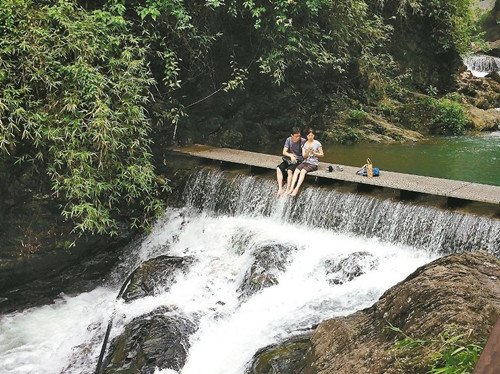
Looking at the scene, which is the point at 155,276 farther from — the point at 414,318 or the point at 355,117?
the point at 355,117

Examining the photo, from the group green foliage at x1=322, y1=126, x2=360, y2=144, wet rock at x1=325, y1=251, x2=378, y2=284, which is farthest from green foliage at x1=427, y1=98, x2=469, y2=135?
A: wet rock at x1=325, y1=251, x2=378, y2=284

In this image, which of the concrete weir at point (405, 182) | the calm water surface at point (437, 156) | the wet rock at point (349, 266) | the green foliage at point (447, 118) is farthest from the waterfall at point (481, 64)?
the wet rock at point (349, 266)

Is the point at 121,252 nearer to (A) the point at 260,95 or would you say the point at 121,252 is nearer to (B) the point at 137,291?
(B) the point at 137,291

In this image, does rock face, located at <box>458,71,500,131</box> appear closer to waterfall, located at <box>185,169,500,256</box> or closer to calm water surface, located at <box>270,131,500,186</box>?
calm water surface, located at <box>270,131,500,186</box>

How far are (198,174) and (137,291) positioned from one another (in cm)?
352

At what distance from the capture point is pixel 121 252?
9.70 meters

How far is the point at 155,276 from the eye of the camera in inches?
316

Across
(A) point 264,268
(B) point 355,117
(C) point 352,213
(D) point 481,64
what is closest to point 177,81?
(C) point 352,213

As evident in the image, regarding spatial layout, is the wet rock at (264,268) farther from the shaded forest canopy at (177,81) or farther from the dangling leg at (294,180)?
the shaded forest canopy at (177,81)

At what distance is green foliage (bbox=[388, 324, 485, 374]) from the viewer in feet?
8.53

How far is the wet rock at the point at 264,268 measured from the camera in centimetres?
744

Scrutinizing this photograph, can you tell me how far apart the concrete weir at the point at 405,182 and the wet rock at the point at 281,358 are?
352 centimetres

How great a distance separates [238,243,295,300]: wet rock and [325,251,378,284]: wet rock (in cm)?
72

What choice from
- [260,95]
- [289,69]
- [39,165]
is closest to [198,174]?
[39,165]
